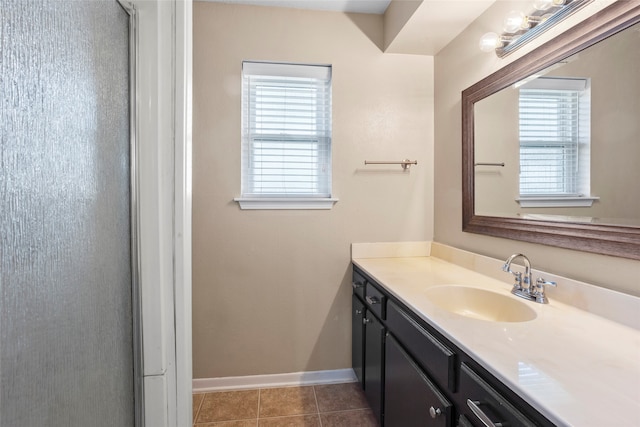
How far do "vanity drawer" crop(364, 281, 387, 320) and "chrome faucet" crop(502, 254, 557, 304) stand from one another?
0.55 metres

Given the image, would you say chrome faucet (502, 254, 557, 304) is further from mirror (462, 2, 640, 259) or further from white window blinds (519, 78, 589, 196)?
white window blinds (519, 78, 589, 196)

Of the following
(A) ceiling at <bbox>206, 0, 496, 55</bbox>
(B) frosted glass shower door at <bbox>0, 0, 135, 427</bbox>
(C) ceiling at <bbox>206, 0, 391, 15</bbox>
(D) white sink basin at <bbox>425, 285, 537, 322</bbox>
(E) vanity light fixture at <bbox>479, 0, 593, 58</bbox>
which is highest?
(C) ceiling at <bbox>206, 0, 391, 15</bbox>

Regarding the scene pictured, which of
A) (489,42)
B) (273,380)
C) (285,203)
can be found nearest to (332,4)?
(489,42)

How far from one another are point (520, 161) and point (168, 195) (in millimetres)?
1521

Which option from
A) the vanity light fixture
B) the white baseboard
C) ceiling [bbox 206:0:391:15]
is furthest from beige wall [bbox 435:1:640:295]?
the white baseboard

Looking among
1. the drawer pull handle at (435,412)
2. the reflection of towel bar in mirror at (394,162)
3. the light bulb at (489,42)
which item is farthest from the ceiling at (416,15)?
the drawer pull handle at (435,412)

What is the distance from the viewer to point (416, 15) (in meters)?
1.61

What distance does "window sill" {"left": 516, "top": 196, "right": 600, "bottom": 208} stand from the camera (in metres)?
1.07

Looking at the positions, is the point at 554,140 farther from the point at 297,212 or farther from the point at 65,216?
the point at 65,216

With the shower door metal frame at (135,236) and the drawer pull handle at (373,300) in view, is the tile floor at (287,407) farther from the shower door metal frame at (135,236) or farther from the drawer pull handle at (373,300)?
the shower door metal frame at (135,236)

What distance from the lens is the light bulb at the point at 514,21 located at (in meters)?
1.28

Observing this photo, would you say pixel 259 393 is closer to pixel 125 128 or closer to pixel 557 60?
pixel 125 128

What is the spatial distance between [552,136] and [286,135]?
147cm

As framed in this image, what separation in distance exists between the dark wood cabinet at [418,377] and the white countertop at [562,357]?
0.04 metres
